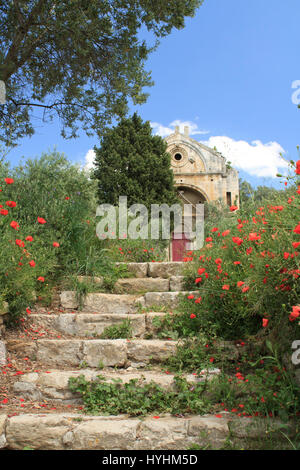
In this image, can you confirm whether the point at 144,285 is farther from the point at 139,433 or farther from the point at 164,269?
the point at 139,433

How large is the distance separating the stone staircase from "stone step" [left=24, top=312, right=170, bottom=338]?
0.04 ft

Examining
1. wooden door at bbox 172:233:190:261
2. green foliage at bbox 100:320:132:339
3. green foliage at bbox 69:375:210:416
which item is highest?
wooden door at bbox 172:233:190:261

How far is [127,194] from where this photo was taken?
18.6 meters

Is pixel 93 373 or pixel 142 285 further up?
pixel 142 285

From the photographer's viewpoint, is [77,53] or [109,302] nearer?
[109,302]

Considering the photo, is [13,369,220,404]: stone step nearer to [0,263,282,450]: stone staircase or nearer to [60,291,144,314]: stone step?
[0,263,282,450]: stone staircase

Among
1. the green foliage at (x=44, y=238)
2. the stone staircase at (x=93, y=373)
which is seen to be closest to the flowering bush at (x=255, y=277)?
the stone staircase at (x=93, y=373)

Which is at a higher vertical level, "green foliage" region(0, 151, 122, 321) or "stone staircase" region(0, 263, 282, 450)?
"green foliage" region(0, 151, 122, 321)

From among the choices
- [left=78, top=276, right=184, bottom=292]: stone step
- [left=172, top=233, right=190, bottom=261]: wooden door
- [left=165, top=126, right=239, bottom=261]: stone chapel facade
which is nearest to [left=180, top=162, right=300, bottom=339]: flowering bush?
[left=78, top=276, right=184, bottom=292]: stone step

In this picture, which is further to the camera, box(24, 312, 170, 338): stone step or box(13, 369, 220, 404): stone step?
box(24, 312, 170, 338): stone step

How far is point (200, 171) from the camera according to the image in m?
25.6

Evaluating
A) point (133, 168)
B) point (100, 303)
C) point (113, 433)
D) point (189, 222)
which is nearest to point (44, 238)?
point (100, 303)

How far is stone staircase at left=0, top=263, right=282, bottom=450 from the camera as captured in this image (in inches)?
112

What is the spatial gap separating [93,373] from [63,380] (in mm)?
291
